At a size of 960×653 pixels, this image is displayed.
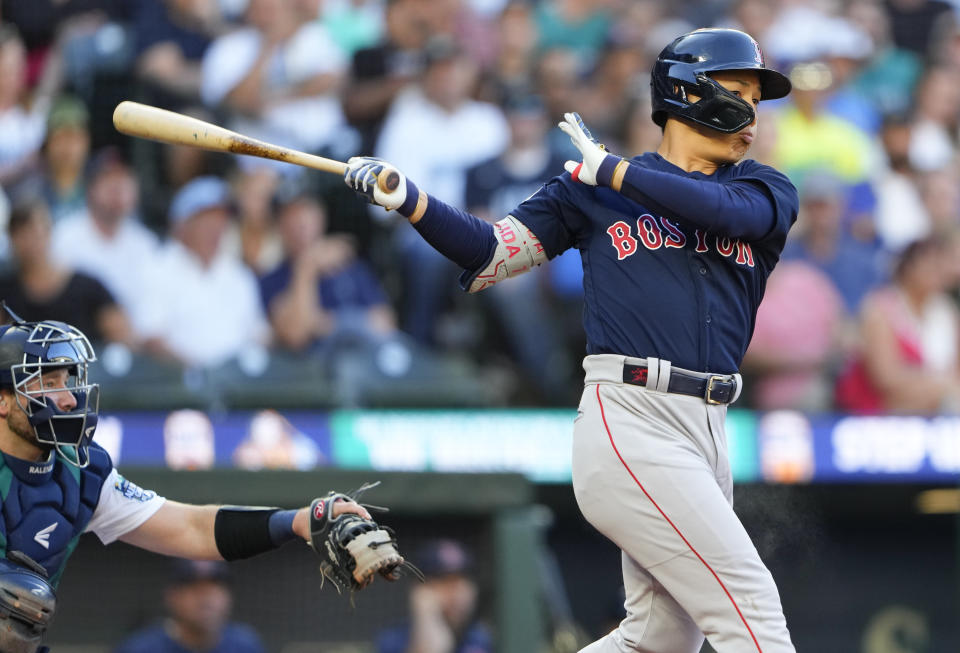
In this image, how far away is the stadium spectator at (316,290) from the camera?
717cm

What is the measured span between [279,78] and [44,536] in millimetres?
5124

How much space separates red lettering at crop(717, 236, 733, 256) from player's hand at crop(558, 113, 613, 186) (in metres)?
0.33

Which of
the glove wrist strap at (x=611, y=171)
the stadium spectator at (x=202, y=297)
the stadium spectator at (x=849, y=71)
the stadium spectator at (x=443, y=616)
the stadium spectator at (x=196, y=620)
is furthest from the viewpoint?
the stadium spectator at (x=849, y=71)

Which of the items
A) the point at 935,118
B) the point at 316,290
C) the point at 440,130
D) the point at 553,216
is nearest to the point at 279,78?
the point at 440,130

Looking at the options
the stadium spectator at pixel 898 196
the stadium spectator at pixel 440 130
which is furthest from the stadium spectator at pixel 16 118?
the stadium spectator at pixel 898 196

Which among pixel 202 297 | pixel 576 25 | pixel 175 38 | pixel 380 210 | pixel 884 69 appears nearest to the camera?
pixel 202 297

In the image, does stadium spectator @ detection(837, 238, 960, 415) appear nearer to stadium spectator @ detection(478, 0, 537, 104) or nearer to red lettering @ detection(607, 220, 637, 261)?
stadium spectator @ detection(478, 0, 537, 104)

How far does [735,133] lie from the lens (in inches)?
128

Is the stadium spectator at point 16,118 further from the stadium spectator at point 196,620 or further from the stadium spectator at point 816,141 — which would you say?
the stadium spectator at point 816,141

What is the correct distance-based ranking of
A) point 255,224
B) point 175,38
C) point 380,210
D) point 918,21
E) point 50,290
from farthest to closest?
point 918,21 → point 175,38 → point 380,210 → point 255,224 → point 50,290

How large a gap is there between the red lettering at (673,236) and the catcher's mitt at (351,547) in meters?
0.91

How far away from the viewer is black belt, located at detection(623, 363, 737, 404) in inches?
121

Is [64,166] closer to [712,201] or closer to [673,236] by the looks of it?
[673,236]

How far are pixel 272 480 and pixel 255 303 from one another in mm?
2269
